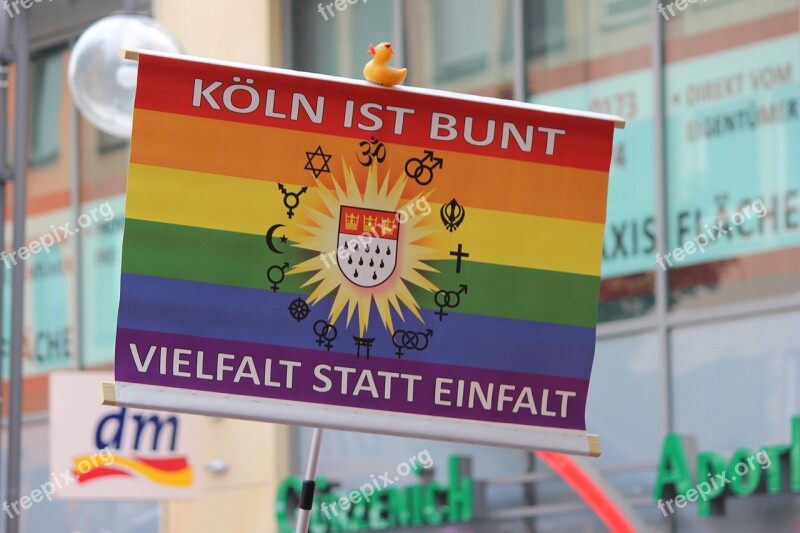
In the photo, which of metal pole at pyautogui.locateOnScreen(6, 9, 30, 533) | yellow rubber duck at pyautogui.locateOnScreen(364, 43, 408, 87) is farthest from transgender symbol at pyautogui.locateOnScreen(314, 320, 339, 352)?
metal pole at pyautogui.locateOnScreen(6, 9, 30, 533)

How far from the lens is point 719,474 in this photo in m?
9.01

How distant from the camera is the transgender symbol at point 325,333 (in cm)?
457

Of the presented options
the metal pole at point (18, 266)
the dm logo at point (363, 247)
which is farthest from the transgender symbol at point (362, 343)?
the metal pole at point (18, 266)

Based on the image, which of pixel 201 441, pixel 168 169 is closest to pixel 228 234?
pixel 168 169

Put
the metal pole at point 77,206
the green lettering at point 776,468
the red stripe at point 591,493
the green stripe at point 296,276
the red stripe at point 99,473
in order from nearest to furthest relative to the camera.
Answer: the green stripe at point 296,276 < the green lettering at point 776,468 < the red stripe at point 591,493 < the red stripe at point 99,473 < the metal pole at point 77,206

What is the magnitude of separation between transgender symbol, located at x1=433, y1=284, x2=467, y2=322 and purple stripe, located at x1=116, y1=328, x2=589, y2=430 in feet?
0.58

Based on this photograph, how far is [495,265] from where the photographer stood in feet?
15.6

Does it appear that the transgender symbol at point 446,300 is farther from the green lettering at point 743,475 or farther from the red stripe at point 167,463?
the red stripe at point 167,463

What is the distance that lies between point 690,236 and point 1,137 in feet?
14.5

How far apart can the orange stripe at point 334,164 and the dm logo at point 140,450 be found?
753 cm

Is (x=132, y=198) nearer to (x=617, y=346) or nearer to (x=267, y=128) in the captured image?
(x=267, y=128)

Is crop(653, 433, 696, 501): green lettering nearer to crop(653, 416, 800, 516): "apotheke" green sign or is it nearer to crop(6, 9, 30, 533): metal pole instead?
crop(653, 416, 800, 516): "apotheke" green sign

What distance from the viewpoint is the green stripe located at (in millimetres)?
4539

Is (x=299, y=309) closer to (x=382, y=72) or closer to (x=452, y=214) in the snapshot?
(x=452, y=214)
